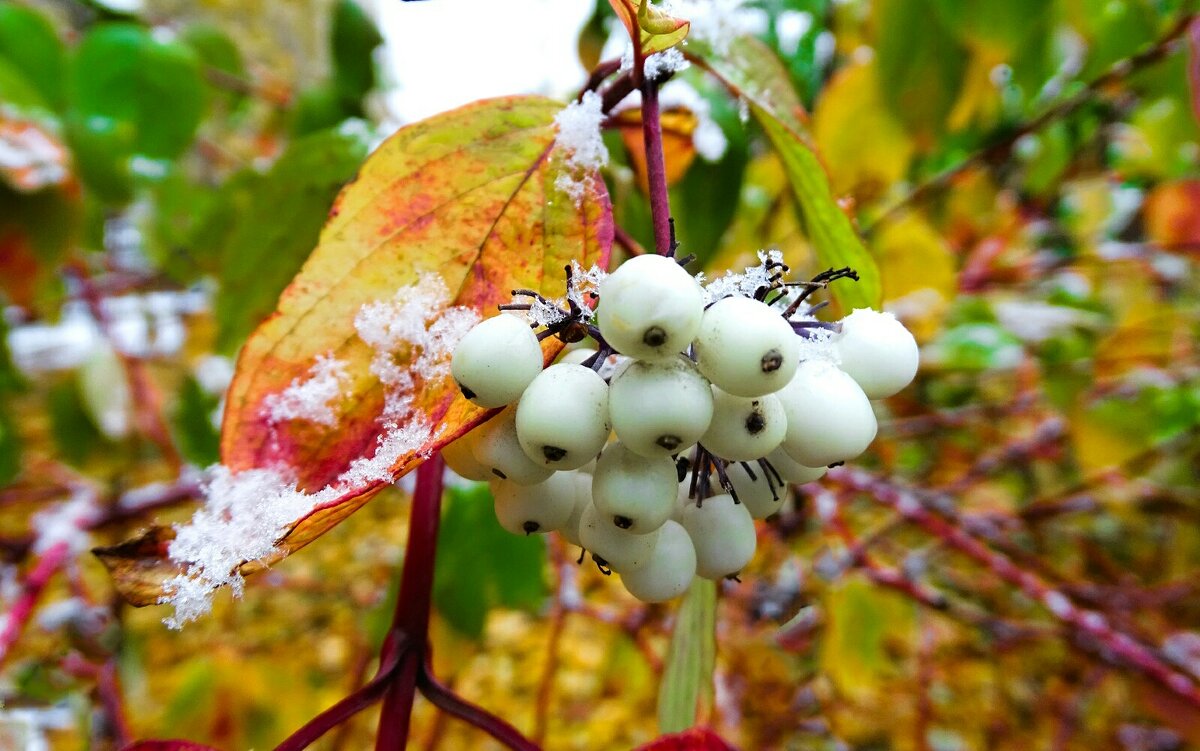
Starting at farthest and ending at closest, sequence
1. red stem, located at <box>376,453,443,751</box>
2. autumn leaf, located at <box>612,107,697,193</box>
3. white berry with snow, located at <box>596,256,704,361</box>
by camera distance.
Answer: autumn leaf, located at <box>612,107,697,193</box>
red stem, located at <box>376,453,443,751</box>
white berry with snow, located at <box>596,256,704,361</box>

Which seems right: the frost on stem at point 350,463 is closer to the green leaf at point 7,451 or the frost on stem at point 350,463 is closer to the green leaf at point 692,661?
the green leaf at point 692,661

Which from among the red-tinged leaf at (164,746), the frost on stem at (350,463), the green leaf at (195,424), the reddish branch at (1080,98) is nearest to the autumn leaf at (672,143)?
the frost on stem at (350,463)

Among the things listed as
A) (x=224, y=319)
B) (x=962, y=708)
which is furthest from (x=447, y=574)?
(x=962, y=708)

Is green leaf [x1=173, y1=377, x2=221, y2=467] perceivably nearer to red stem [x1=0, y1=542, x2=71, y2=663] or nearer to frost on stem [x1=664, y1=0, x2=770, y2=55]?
red stem [x1=0, y1=542, x2=71, y2=663]

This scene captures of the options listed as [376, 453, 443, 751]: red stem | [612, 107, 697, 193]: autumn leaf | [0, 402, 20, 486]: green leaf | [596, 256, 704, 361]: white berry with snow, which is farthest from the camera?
[0, 402, 20, 486]: green leaf

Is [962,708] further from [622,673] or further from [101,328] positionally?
[101,328]

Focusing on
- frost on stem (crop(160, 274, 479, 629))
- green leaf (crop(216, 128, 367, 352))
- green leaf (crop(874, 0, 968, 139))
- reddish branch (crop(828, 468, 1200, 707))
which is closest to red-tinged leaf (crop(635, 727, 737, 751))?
frost on stem (crop(160, 274, 479, 629))

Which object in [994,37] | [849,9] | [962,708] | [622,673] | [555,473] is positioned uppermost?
[849,9]
